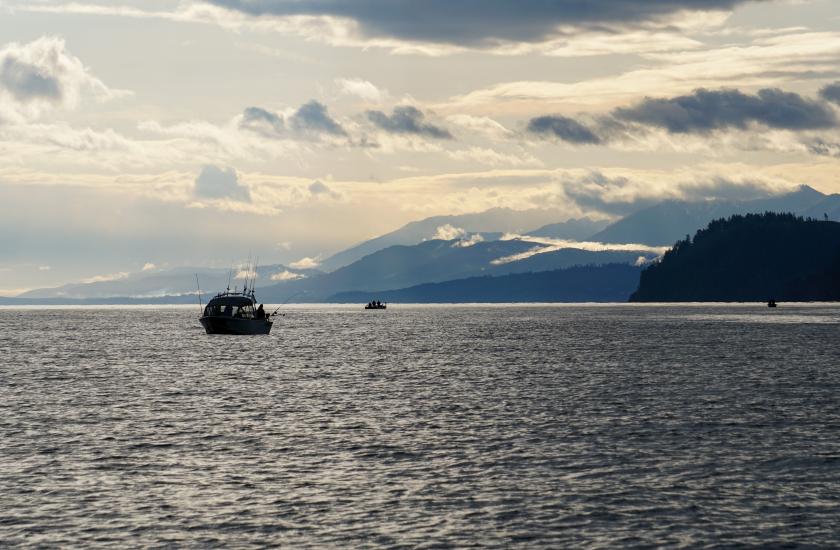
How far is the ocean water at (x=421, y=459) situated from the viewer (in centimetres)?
3784

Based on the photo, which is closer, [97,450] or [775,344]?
[97,450]

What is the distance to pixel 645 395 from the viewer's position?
87000 mm

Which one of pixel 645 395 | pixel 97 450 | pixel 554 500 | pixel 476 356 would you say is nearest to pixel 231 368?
pixel 476 356

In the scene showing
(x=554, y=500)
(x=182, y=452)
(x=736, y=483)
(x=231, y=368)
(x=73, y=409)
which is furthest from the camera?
(x=231, y=368)

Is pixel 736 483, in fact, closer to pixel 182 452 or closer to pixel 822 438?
pixel 822 438

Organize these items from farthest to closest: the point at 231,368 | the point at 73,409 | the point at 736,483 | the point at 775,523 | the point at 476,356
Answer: the point at 476,356, the point at 231,368, the point at 73,409, the point at 736,483, the point at 775,523

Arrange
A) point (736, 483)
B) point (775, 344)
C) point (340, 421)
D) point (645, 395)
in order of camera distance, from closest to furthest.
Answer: point (736, 483) < point (340, 421) < point (645, 395) < point (775, 344)

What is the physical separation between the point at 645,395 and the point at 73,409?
43.8 m

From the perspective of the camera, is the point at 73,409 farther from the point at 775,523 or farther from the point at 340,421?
the point at 775,523

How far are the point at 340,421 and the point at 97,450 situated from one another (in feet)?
56.7

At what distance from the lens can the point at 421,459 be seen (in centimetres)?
5316

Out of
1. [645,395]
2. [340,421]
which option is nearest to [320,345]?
[645,395]

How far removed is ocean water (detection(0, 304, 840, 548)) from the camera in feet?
124

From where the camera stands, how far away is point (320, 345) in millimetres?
183000
